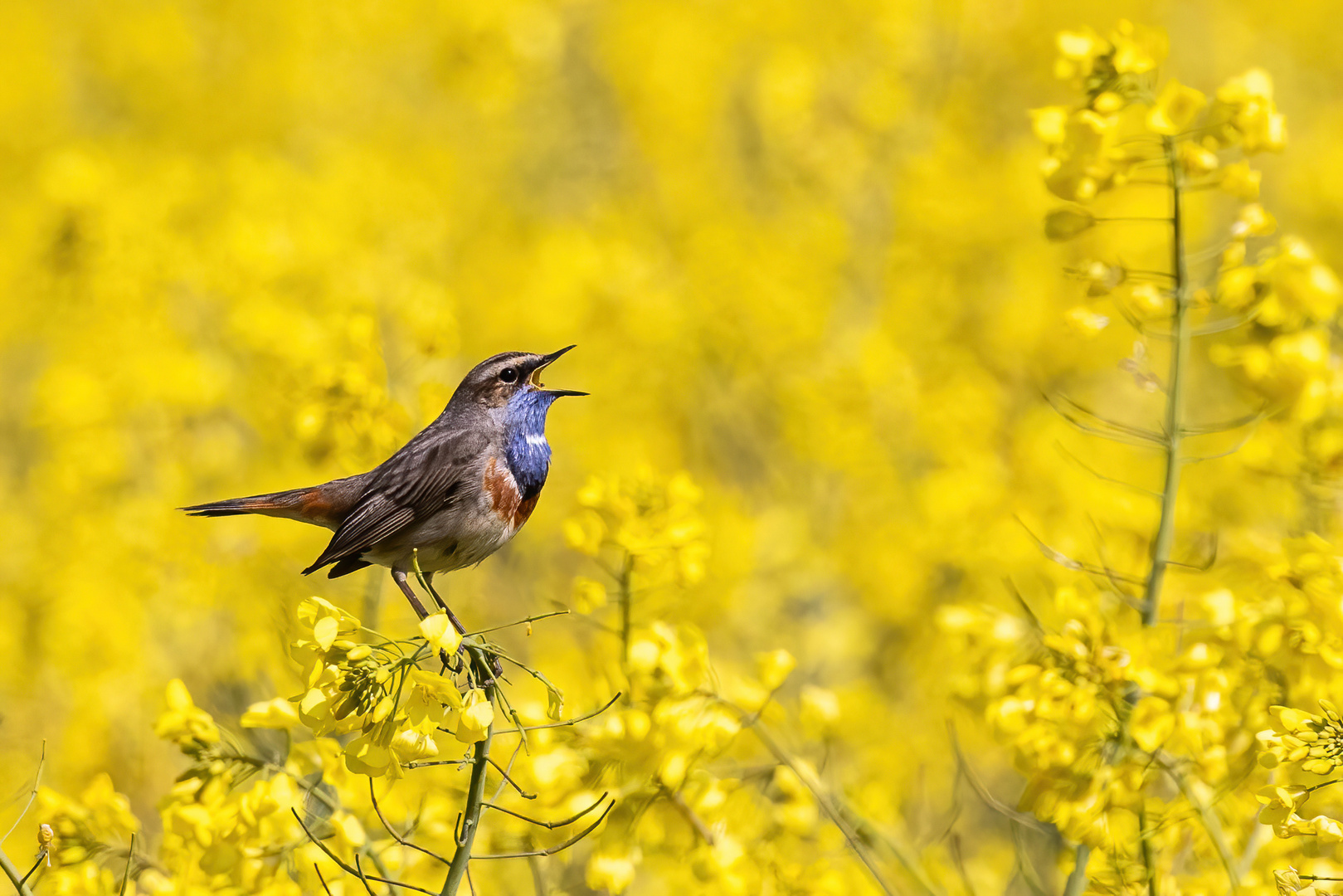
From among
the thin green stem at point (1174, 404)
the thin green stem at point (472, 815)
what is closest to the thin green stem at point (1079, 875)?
the thin green stem at point (1174, 404)

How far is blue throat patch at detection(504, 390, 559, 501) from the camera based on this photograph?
9.01ft

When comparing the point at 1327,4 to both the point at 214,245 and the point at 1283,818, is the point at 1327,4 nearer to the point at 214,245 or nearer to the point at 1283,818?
the point at 214,245

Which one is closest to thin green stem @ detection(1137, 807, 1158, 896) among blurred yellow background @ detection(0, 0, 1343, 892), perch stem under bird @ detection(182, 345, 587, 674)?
blurred yellow background @ detection(0, 0, 1343, 892)

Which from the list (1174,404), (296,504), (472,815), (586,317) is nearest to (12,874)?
(472,815)

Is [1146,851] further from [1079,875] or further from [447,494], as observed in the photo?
[447,494]

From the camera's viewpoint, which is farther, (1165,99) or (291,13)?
(291,13)

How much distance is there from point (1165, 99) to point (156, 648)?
4214 mm

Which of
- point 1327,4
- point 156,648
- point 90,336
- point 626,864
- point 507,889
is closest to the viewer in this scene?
point 626,864

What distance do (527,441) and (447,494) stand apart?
27 centimetres

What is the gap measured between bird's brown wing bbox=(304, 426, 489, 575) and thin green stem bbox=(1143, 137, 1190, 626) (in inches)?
57.9

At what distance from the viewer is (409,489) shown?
267 centimetres

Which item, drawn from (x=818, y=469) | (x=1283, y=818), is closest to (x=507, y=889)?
(x=1283, y=818)

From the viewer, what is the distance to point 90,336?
17.0 ft

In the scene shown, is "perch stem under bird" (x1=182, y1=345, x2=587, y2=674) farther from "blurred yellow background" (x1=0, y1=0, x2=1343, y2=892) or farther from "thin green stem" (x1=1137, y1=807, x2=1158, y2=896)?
"thin green stem" (x1=1137, y1=807, x2=1158, y2=896)
